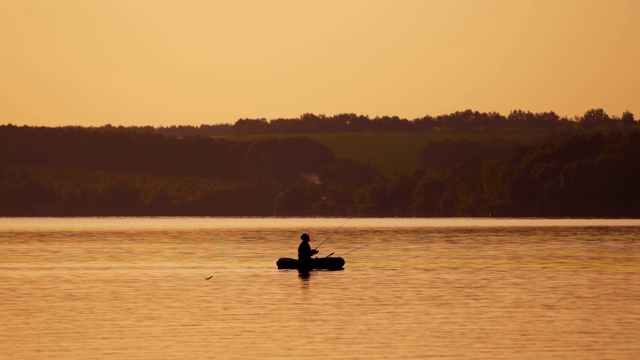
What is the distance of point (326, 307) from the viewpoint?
5072 cm

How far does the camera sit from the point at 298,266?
69250 mm

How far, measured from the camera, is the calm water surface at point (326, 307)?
38156mm

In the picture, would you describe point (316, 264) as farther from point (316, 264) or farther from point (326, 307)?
point (326, 307)

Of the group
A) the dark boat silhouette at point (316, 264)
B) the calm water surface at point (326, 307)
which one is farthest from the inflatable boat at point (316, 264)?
the calm water surface at point (326, 307)

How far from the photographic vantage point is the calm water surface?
38.2 metres

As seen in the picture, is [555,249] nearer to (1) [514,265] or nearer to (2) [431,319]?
(1) [514,265]

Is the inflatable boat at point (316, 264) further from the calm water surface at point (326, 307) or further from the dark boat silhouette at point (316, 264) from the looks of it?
the calm water surface at point (326, 307)

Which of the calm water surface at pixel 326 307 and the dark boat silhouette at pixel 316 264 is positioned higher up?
the dark boat silhouette at pixel 316 264

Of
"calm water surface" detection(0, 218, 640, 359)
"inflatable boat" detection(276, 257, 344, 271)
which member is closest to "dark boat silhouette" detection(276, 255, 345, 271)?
"inflatable boat" detection(276, 257, 344, 271)

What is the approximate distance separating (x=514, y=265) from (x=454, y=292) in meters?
22.8

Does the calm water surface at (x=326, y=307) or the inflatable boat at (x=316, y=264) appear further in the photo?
the inflatable boat at (x=316, y=264)

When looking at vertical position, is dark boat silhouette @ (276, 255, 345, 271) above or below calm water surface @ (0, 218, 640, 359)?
above

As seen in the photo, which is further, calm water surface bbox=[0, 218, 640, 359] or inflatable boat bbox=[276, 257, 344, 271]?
inflatable boat bbox=[276, 257, 344, 271]

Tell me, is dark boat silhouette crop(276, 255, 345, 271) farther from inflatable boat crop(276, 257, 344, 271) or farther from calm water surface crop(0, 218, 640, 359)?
calm water surface crop(0, 218, 640, 359)
